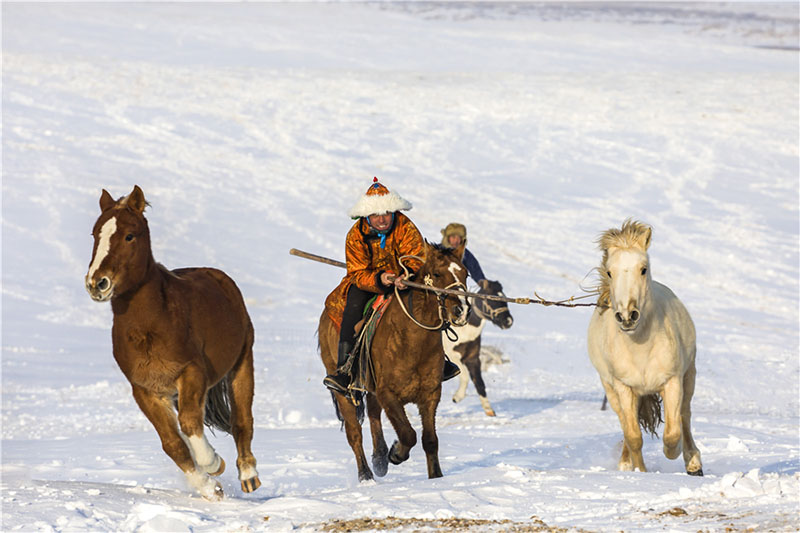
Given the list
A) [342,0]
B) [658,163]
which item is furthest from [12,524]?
[342,0]

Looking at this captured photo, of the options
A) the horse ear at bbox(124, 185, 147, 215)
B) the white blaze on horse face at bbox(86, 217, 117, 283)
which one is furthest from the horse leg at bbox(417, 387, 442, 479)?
the white blaze on horse face at bbox(86, 217, 117, 283)

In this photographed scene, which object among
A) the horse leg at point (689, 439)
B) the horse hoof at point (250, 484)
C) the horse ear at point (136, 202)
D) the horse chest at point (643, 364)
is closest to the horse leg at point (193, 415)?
the horse hoof at point (250, 484)

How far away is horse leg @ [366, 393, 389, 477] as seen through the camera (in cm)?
820

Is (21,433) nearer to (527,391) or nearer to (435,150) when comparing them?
(527,391)

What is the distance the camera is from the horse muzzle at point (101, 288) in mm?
5984

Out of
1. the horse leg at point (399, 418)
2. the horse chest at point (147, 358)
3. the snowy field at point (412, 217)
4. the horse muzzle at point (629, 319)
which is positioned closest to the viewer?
the horse chest at point (147, 358)

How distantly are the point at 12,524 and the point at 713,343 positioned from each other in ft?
46.4

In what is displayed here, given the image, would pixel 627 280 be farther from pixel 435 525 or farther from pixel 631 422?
pixel 435 525

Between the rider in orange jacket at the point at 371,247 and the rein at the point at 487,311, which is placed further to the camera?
the rein at the point at 487,311

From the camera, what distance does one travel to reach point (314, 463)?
9.26m

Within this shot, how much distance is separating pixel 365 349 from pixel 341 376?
35 centimetres

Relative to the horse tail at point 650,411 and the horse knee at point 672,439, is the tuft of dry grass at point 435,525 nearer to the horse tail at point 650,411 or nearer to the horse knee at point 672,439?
the horse knee at point 672,439

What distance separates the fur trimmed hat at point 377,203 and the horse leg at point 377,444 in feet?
5.34

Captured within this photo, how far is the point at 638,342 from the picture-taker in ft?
25.0
